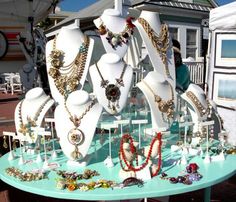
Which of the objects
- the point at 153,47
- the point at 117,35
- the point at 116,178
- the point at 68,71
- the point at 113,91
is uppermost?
the point at 117,35

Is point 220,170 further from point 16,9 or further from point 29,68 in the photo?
point 16,9

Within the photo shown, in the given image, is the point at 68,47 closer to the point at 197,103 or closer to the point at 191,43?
the point at 197,103

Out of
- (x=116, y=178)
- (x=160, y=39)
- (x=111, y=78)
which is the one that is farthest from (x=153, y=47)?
(x=116, y=178)

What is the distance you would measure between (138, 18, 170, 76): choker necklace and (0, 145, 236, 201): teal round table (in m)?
0.68

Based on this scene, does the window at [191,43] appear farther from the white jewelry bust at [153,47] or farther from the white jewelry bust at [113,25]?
the white jewelry bust at [153,47]

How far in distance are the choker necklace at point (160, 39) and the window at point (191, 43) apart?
652 centimetres

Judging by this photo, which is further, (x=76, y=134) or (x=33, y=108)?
(x=33, y=108)

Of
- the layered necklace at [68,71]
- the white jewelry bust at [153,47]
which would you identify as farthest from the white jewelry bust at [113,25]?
the layered necklace at [68,71]

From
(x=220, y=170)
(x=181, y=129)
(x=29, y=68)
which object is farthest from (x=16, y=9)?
(x=220, y=170)

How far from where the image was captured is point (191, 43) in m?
8.82

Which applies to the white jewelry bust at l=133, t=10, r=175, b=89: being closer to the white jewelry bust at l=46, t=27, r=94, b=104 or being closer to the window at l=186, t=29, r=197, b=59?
the white jewelry bust at l=46, t=27, r=94, b=104

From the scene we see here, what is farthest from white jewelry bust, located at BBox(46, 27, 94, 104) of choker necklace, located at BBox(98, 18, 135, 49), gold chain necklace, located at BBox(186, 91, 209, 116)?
gold chain necklace, located at BBox(186, 91, 209, 116)

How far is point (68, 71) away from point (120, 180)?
89 centimetres

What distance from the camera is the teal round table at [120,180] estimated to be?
57.2 inches
